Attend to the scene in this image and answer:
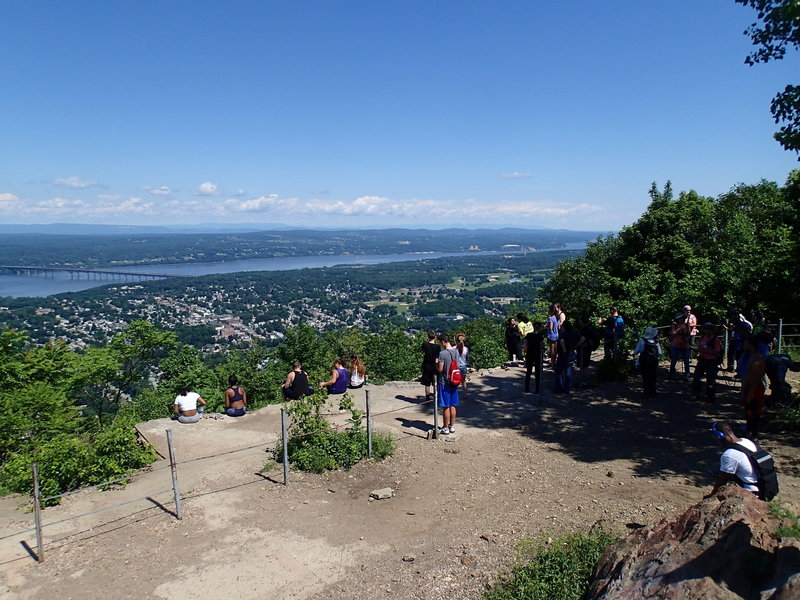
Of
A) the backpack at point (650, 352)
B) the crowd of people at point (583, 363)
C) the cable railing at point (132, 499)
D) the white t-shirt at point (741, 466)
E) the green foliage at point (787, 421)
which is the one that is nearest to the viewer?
the white t-shirt at point (741, 466)

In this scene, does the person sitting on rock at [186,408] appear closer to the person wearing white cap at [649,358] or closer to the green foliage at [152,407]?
the green foliage at [152,407]

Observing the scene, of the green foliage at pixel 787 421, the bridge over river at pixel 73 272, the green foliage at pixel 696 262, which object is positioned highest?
the green foliage at pixel 696 262

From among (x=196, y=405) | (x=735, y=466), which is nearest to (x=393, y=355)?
(x=196, y=405)

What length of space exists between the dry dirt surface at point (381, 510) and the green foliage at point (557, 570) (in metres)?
0.22

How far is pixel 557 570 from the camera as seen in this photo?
5051 millimetres

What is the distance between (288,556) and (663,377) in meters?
9.72

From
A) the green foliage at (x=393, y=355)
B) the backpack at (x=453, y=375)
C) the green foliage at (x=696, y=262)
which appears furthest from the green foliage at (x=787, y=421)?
the green foliage at (x=393, y=355)

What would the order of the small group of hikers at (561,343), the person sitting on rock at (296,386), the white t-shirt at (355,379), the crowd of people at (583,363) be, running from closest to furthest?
1. the crowd of people at (583,363)
2. the small group of hikers at (561,343)
3. the person sitting on rock at (296,386)
4. the white t-shirt at (355,379)

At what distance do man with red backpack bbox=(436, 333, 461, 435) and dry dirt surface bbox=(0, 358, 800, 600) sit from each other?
348 millimetres

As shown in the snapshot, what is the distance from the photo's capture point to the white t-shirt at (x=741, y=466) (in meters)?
4.88

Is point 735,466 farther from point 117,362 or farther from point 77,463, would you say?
point 117,362

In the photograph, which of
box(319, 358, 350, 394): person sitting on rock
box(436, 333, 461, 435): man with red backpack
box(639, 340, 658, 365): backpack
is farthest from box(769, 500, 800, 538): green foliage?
box(319, 358, 350, 394): person sitting on rock

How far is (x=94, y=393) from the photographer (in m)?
15.3

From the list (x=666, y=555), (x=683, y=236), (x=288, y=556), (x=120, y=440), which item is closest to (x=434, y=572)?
(x=288, y=556)
